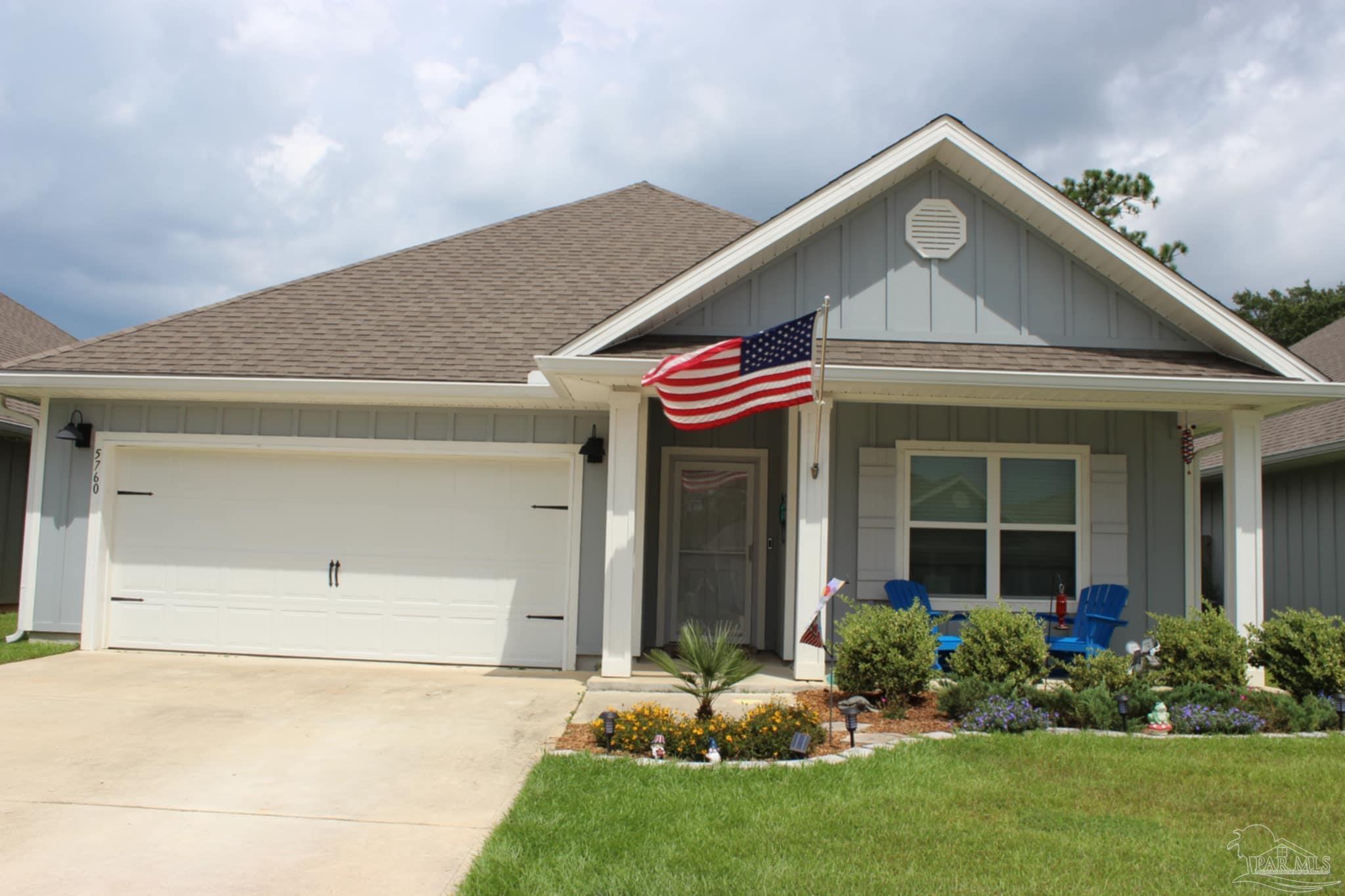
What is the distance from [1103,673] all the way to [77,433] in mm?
9660

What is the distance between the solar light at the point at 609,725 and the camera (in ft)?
19.2

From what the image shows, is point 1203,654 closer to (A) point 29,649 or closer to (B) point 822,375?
(B) point 822,375

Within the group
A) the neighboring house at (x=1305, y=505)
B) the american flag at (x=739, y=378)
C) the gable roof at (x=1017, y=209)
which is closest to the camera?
the american flag at (x=739, y=378)

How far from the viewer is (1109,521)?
30.7 feet

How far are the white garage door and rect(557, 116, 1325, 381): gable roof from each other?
2428mm

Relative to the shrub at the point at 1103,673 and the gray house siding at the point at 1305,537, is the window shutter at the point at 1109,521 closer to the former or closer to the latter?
the shrub at the point at 1103,673

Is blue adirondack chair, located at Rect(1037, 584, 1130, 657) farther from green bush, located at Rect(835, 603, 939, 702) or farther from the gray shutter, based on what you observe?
green bush, located at Rect(835, 603, 939, 702)

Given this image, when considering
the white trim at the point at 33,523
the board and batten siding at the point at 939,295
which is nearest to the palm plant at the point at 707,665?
the board and batten siding at the point at 939,295

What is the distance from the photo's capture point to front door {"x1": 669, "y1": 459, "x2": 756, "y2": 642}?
1060 cm

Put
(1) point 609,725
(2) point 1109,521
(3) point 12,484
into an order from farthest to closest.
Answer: (3) point 12,484
(2) point 1109,521
(1) point 609,725

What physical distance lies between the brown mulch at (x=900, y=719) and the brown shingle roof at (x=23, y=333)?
12471mm

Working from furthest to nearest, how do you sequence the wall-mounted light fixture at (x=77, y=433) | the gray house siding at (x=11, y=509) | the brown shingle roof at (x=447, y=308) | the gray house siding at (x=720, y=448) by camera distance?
the gray house siding at (x=11, y=509), the gray house siding at (x=720, y=448), the wall-mounted light fixture at (x=77, y=433), the brown shingle roof at (x=447, y=308)

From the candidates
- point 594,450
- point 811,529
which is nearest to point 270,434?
point 594,450

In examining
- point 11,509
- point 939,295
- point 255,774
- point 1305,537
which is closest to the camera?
point 255,774
